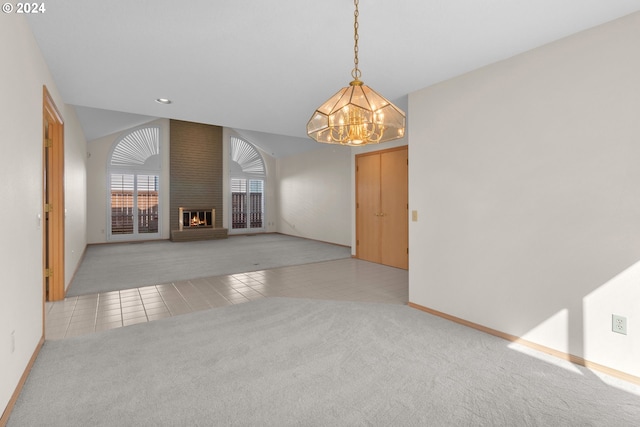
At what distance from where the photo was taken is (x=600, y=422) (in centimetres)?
169

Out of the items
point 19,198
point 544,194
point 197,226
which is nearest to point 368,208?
point 544,194

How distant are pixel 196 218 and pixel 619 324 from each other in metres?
9.56

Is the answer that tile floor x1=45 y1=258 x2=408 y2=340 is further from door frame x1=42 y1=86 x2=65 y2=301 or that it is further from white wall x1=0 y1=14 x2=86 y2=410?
white wall x1=0 y1=14 x2=86 y2=410

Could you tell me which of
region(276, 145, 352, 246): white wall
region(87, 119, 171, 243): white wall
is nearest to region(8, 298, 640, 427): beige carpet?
region(276, 145, 352, 246): white wall

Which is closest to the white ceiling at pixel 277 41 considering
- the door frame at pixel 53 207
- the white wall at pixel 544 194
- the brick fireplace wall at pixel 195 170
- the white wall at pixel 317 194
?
the white wall at pixel 544 194

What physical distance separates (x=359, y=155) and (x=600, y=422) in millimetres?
5095

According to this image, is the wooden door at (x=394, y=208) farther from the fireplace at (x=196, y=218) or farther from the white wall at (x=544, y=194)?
the fireplace at (x=196, y=218)

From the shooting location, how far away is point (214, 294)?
3.96 m

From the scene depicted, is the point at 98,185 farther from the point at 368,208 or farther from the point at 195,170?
the point at 368,208

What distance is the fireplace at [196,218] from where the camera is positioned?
9356 mm

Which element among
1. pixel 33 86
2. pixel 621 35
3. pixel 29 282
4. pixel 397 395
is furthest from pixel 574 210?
pixel 33 86

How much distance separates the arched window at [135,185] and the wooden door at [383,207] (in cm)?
629

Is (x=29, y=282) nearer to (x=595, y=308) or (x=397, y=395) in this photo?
(x=397, y=395)

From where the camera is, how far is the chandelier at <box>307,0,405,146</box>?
1.69 m
